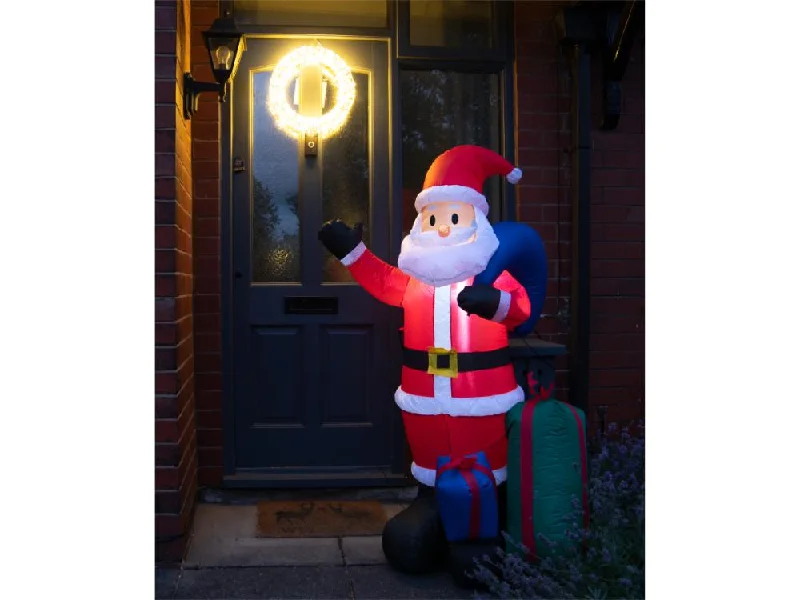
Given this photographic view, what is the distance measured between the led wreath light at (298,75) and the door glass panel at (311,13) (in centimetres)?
24

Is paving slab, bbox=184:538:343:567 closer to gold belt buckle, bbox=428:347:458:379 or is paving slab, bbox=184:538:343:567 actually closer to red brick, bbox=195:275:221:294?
gold belt buckle, bbox=428:347:458:379

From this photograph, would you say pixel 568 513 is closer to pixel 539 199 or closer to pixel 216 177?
pixel 539 199

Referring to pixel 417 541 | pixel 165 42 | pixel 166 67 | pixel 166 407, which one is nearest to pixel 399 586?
pixel 417 541

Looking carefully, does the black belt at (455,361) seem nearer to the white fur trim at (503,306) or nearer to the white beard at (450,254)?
the white fur trim at (503,306)

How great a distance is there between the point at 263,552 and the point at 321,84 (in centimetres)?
242

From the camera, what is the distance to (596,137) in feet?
13.4

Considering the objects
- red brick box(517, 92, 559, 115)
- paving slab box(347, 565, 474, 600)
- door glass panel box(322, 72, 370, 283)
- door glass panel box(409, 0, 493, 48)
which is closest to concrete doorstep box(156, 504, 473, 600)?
paving slab box(347, 565, 474, 600)

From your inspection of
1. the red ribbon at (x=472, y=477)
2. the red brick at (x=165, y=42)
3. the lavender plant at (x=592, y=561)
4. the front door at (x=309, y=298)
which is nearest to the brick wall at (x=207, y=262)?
the front door at (x=309, y=298)

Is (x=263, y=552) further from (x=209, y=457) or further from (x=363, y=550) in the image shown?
(x=209, y=457)

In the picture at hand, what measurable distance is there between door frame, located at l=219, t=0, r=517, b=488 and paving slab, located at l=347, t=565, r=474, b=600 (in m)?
0.99

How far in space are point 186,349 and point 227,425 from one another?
2.40ft

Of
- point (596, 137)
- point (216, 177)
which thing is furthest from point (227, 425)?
point (596, 137)

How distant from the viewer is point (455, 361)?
3.15 m

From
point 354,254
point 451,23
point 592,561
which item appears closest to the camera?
point 592,561
